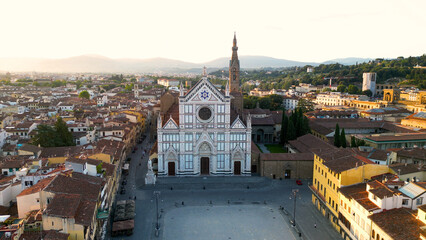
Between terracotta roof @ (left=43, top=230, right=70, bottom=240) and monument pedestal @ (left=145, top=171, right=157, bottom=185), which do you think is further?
monument pedestal @ (left=145, top=171, right=157, bottom=185)

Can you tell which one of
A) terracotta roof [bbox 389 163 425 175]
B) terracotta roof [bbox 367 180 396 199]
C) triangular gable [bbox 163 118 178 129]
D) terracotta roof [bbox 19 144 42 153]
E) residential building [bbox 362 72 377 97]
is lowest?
terracotta roof [bbox 19 144 42 153]

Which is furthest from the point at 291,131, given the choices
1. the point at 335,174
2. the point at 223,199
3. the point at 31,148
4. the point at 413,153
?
the point at 31,148

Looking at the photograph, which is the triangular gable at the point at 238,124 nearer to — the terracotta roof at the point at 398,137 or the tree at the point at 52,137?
the terracotta roof at the point at 398,137

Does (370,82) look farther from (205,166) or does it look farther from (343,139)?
(205,166)

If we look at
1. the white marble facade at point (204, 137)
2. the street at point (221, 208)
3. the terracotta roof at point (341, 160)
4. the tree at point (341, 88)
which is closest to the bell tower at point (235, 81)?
the white marble facade at point (204, 137)

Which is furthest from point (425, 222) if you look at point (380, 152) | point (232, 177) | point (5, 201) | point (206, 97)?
point (5, 201)

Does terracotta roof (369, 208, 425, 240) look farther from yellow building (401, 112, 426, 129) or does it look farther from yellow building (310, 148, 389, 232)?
yellow building (401, 112, 426, 129)

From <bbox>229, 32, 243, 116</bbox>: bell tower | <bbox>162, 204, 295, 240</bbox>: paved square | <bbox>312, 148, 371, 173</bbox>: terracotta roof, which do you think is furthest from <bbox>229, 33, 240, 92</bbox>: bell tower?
<bbox>162, 204, 295, 240</bbox>: paved square
